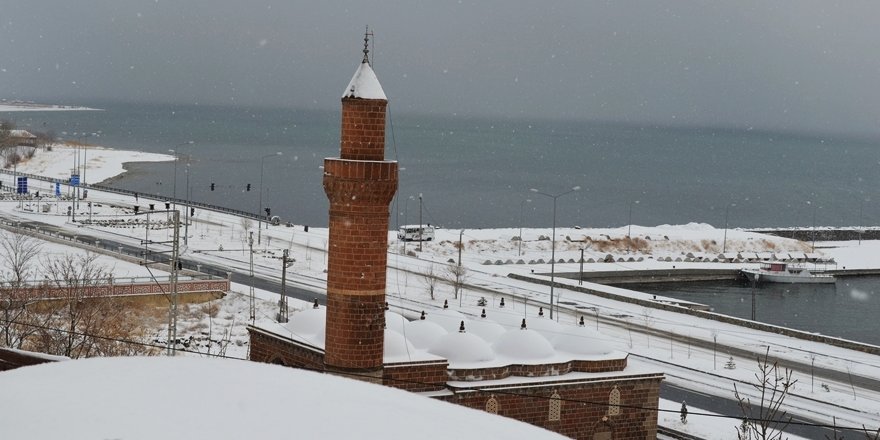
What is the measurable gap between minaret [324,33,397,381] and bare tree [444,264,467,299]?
115 ft

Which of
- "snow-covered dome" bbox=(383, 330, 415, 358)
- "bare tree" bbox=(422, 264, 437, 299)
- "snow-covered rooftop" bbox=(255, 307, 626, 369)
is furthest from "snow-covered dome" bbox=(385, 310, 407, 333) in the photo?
"bare tree" bbox=(422, 264, 437, 299)

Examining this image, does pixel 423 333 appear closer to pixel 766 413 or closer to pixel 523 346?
pixel 523 346

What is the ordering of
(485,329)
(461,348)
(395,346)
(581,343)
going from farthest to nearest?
(485,329) → (581,343) → (461,348) → (395,346)

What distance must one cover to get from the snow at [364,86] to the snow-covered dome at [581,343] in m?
10.9

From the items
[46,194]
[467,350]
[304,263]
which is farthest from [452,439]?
[46,194]

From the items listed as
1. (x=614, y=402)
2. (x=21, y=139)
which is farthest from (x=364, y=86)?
(x=21, y=139)

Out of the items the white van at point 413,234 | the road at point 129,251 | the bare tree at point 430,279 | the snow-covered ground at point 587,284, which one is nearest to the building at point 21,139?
the snow-covered ground at point 587,284

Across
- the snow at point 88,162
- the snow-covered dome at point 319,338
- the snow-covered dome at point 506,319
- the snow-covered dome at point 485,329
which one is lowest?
the snow-covered dome at point 506,319

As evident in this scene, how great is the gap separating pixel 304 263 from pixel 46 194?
41.4m

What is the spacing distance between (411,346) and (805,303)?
59.8 m

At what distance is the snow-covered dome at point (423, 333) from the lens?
2859cm

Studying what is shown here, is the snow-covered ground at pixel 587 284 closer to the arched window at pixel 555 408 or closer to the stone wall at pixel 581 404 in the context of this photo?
the stone wall at pixel 581 404

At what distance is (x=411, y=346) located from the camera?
→ 89.5 feet

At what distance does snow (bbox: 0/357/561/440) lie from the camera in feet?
39.9
